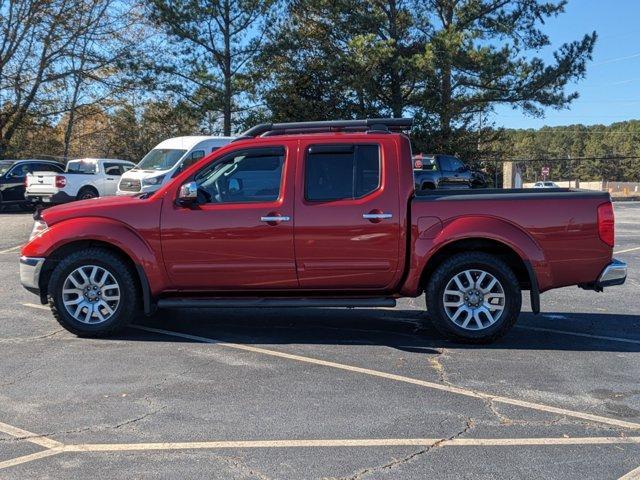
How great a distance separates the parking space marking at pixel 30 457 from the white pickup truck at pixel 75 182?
17.7m

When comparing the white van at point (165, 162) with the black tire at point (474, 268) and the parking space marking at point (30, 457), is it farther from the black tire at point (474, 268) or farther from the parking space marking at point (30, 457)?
the parking space marking at point (30, 457)

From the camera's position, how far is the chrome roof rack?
647 centimetres

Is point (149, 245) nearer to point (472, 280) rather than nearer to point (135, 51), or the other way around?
point (472, 280)

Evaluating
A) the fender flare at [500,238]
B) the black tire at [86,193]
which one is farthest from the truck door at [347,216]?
the black tire at [86,193]

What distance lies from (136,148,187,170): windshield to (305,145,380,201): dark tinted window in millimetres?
11764

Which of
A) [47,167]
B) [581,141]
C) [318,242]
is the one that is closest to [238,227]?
[318,242]

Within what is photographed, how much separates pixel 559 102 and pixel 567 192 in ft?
78.9

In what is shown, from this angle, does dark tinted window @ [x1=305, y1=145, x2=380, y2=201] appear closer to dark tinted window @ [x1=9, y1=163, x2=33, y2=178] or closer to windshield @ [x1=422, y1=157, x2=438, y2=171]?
windshield @ [x1=422, y1=157, x2=438, y2=171]

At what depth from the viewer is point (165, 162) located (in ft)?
57.5

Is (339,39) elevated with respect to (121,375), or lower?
elevated

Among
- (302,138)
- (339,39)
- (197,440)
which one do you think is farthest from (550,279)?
(339,39)

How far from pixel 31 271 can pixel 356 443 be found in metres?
3.90

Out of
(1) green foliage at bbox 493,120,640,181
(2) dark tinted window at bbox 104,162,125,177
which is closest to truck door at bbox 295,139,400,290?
(2) dark tinted window at bbox 104,162,125,177

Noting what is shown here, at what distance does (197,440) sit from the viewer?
3.99 meters
